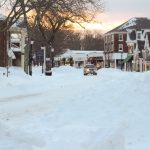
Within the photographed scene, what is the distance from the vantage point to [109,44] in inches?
5827

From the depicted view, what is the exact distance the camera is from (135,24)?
136 m

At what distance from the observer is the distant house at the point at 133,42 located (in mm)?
109250

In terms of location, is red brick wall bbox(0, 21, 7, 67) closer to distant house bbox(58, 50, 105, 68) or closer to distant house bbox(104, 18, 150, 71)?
distant house bbox(104, 18, 150, 71)

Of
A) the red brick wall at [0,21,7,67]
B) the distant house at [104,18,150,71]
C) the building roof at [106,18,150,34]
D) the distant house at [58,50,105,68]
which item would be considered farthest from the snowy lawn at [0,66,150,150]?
the building roof at [106,18,150,34]

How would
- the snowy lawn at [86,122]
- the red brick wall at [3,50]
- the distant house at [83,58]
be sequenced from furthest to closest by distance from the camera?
the distant house at [83,58] < the red brick wall at [3,50] < the snowy lawn at [86,122]

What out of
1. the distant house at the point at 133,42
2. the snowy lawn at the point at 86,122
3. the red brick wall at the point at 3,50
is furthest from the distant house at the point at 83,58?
the snowy lawn at the point at 86,122

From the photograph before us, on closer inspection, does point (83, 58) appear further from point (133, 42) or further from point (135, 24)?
point (133, 42)

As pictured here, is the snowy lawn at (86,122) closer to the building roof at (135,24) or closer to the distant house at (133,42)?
the distant house at (133,42)

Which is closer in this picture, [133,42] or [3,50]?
[3,50]

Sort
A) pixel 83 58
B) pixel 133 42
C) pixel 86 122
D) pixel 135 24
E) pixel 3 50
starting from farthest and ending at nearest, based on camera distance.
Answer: pixel 135 24 < pixel 83 58 < pixel 133 42 < pixel 3 50 < pixel 86 122

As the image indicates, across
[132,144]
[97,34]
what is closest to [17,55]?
[132,144]

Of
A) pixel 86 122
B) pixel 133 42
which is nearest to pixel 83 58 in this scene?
pixel 133 42

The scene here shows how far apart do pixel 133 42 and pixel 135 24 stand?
1665 centimetres

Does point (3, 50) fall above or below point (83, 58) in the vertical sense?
above
